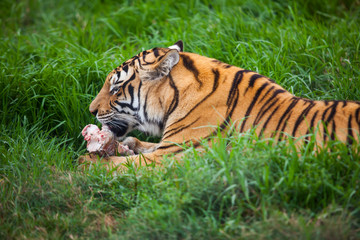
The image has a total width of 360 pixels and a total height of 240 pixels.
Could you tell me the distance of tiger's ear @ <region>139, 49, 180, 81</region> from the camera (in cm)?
361

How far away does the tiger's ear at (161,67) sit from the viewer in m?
3.61

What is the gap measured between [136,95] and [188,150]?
814 millimetres

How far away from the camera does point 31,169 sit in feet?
11.4

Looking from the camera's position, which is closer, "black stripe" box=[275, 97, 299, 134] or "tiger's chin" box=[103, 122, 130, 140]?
Answer: "black stripe" box=[275, 97, 299, 134]

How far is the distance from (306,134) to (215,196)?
0.82 m

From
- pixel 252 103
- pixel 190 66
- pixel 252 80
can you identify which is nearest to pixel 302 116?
pixel 252 103

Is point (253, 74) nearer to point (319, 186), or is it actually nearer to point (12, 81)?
point (319, 186)

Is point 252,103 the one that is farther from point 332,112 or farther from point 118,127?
point 118,127

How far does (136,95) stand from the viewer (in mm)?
3762

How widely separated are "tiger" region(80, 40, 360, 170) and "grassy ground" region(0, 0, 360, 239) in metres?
0.20

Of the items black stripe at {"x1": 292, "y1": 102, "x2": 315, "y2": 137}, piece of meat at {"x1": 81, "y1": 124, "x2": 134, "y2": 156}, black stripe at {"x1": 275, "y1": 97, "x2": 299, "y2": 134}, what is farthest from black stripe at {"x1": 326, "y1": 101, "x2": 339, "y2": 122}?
piece of meat at {"x1": 81, "y1": 124, "x2": 134, "y2": 156}

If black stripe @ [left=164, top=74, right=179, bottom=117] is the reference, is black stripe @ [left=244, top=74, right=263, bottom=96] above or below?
above

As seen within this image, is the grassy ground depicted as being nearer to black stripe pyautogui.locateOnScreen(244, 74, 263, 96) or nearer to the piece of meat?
the piece of meat

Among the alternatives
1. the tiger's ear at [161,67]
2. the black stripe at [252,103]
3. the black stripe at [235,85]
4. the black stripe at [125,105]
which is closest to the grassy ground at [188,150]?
the black stripe at [252,103]
